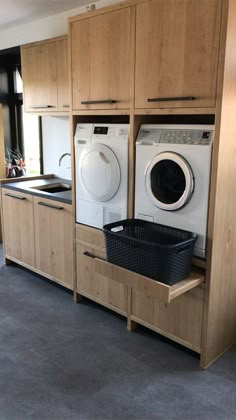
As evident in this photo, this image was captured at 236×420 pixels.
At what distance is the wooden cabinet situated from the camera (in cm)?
260

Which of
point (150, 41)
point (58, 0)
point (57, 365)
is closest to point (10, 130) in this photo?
point (58, 0)

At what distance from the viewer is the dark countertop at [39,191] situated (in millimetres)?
2955

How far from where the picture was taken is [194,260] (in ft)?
6.93

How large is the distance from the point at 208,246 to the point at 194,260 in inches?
5.7

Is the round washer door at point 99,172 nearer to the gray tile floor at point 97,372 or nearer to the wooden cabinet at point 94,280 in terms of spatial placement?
the wooden cabinet at point 94,280

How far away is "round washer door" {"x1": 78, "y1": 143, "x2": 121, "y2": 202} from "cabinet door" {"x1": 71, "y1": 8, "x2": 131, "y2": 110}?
0.30 metres

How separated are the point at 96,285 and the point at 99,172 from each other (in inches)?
34.0

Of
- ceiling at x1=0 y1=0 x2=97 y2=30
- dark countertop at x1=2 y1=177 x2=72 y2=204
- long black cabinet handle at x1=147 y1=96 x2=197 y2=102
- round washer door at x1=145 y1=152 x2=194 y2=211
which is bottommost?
dark countertop at x1=2 y1=177 x2=72 y2=204

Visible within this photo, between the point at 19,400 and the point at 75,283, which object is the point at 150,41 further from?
the point at 19,400

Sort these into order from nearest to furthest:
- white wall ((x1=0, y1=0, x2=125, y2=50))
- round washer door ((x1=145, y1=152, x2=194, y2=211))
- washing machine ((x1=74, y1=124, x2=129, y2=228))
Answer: round washer door ((x1=145, y1=152, x2=194, y2=211)), washing machine ((x1=74, y1=124, x2=129, y2=228)), white wall ((x1=0, y1=0, x2=125, y2=50))

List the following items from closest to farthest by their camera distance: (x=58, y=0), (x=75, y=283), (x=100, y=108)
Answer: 1. (x=100, y=108)
2. (x=75, y=283)
3. (x=58, y=0)

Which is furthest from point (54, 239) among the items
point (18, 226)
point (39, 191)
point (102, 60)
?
point (102, 60)

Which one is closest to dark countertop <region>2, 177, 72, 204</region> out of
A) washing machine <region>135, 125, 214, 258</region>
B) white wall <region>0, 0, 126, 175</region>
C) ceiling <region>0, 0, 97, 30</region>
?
white wall <region>0, 0, 126, 175</region>

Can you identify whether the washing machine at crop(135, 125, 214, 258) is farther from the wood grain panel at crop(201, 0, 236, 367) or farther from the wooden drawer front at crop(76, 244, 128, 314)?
the wooden drawer front at crop(76, 244, 128, 314)
